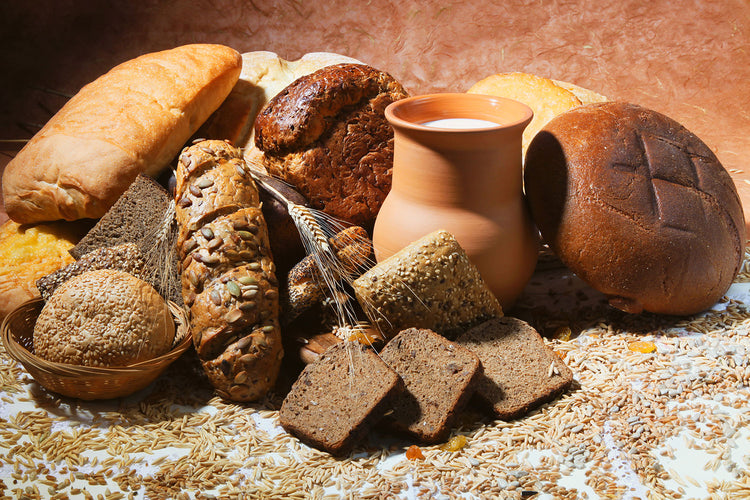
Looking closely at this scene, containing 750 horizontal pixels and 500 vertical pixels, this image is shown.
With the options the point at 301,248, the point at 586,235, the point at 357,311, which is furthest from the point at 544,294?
the point at 301,248

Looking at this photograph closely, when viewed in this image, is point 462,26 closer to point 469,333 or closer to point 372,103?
point 372,103

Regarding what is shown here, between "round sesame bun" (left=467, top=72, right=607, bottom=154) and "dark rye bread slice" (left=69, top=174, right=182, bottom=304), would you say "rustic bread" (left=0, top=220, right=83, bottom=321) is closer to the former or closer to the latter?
"dark rye bread slice" (left=69, top=174, right=182, bottom=304)

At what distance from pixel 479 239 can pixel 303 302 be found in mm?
633

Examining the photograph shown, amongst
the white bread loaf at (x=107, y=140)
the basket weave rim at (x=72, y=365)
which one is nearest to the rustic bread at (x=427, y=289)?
the basket weave rim at (x=72, y=365)

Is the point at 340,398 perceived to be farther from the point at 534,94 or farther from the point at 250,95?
the point at 250,95

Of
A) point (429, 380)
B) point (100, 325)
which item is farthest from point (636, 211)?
point (100, 325)

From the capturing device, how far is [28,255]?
2.56 m

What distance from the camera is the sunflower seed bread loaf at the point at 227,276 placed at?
1.94 m

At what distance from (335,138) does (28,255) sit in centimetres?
130

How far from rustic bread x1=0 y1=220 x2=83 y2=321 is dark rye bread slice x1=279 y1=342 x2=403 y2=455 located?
1.21 meters

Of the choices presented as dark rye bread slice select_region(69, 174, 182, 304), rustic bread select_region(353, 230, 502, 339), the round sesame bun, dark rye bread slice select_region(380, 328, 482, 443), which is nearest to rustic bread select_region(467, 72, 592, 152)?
the round sesame bun

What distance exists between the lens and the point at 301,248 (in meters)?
2.53

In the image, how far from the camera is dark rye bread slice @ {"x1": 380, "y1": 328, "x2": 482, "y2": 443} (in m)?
1.80

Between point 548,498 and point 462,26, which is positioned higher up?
point 462,26
